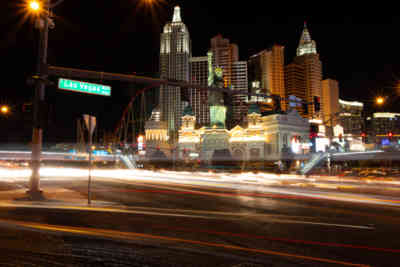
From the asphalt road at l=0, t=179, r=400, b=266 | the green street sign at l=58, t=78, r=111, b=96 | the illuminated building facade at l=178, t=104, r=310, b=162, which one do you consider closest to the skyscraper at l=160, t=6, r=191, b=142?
the illuminated building facade at l=178, t=104, r=310, b=162

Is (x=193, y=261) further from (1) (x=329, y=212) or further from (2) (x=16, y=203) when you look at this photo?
(2) (x=16, y=203)

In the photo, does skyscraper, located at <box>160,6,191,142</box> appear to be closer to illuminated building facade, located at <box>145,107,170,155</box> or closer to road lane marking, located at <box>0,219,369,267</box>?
illuminated building facade, located at <box>145,107,170,155</box>

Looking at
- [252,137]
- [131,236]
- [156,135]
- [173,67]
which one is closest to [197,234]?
[131,236]

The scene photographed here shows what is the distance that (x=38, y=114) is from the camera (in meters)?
12.1

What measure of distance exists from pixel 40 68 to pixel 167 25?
196666 mm

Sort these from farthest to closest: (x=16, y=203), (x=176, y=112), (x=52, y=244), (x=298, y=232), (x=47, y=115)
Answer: (x=176, y=112)
(x=47, y=115)
(x=16, y=203)
(x=298, y=232)
(x=52, y=244)

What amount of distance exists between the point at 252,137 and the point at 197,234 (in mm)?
123186

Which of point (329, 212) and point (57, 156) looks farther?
point (57, 156)

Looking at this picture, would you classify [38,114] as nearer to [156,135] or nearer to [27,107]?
[27,107]

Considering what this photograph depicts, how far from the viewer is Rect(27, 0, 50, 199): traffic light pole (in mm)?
12141

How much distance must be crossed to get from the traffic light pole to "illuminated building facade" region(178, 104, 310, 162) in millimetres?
100331

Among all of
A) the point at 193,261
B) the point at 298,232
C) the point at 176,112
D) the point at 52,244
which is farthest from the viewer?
the point at 176,112

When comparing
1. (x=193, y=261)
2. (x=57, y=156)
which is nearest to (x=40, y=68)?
(x=193, y=261)

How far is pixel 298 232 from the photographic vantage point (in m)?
7.22
